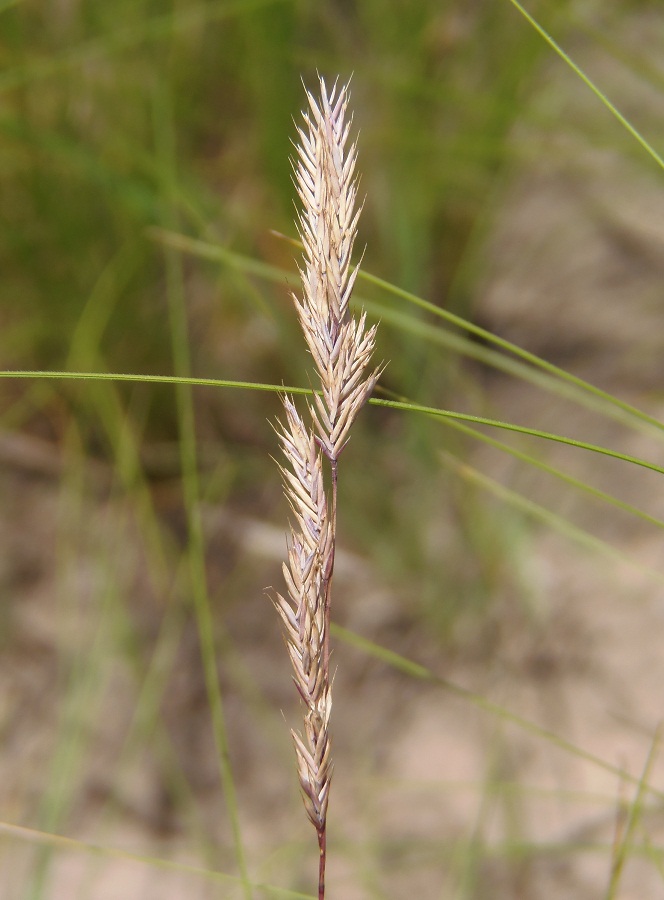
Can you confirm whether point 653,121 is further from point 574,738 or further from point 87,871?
point 87,871

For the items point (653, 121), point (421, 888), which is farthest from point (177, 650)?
point (653, 121)

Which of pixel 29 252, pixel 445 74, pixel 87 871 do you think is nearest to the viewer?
pixel 87 871

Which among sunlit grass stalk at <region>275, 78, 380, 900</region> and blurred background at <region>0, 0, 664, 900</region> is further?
blurred background at <region>0, 0, 664, 900</region>

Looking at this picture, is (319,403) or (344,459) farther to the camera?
(344,459)
